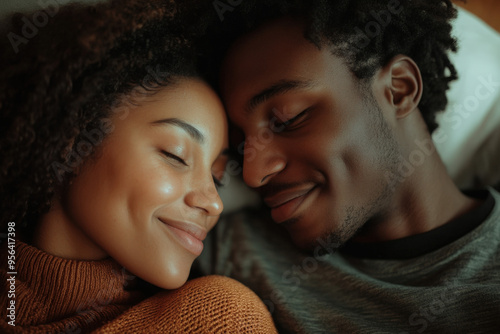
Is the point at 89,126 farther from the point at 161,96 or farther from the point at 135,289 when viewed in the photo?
the point at 135,289

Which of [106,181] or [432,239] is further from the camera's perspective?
[432,239]

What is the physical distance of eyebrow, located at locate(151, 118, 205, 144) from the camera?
868 millimetres

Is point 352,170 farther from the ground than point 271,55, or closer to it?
closer to it

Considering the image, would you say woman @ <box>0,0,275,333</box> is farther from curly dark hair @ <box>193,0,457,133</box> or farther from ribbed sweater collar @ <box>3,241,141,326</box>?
curly dark hair @ <box>193,0,457,133</box>

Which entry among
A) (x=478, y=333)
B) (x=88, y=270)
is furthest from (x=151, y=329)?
(x=478, y=333)

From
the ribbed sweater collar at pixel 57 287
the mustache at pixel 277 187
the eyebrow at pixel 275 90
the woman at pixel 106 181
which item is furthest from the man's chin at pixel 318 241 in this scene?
the ribbed sweater collar at pixel 57 287

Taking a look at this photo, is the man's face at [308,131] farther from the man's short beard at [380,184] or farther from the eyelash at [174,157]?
the eyelash at [174,157]

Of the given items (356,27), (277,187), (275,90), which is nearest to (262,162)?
(277,187)

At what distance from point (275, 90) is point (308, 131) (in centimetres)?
13

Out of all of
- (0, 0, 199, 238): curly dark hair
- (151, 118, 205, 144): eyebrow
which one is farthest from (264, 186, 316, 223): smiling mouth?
(0, 0, 199, 238): curly dark hair

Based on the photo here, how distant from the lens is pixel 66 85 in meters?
0.81

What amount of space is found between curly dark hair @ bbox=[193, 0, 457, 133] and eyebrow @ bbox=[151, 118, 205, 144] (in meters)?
0.28

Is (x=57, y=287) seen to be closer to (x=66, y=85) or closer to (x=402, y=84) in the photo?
(x=66, y=85)

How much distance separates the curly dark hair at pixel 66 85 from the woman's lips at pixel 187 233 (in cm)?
25
